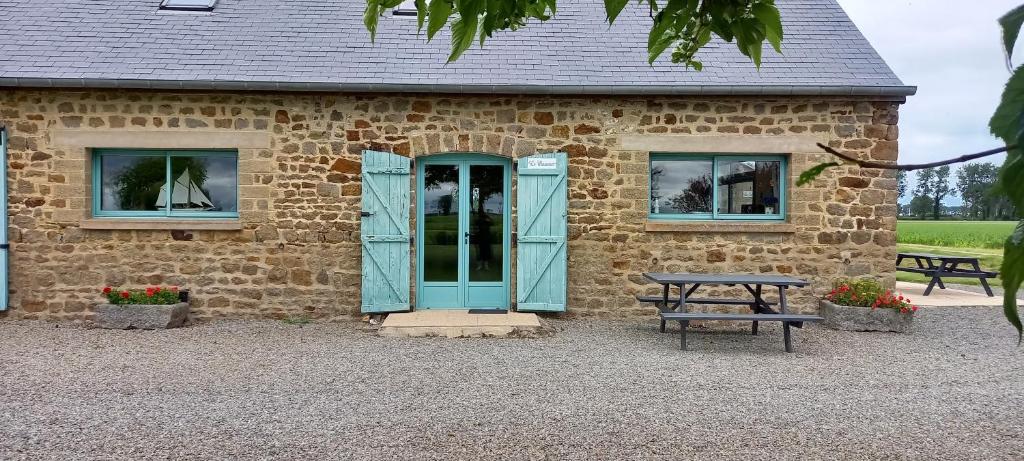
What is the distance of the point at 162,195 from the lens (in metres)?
7.83

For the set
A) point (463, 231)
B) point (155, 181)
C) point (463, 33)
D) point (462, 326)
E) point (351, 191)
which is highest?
point (155, 181)

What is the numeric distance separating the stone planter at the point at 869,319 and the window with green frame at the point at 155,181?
7401 millimetres

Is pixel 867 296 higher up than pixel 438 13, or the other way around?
pixel 438 13

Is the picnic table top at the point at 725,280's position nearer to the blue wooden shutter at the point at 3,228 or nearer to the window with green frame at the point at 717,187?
the window with green frame at the point at 717,187

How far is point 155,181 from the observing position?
7832 millimetres

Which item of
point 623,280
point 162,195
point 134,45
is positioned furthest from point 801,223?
point 134,45

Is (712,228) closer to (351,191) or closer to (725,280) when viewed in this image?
(725,280)

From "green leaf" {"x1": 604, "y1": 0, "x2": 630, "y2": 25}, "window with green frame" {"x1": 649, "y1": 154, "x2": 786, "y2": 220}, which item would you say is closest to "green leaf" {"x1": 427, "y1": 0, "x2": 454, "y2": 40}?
"green leaf" {"x1": 604, "y1": 0, "x2": 630, "y2": 25}

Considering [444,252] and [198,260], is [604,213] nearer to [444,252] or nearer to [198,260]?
[444,252]

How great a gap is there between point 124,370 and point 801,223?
24.6 ft

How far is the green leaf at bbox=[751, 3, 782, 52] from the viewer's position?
116 cm

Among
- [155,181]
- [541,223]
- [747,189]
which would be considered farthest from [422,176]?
[747,189]

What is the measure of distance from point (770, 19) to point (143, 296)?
7.93 meters

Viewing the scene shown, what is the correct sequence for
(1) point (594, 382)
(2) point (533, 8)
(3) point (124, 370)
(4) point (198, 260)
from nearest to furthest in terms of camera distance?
(2) point (533, 8) < (1) point (594, 382) < (3) point (124, 370) < (4) point (198, 260)
